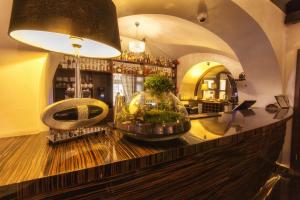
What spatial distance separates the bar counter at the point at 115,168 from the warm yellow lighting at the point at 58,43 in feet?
1.53

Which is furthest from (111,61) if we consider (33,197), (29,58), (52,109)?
(33,197)

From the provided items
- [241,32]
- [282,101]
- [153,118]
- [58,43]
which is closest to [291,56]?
[282,101]

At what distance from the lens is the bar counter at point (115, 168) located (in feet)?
1.49

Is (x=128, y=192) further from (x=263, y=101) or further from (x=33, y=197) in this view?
(x=263, y=101)

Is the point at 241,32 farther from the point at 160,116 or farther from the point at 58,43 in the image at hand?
the point at 58,43

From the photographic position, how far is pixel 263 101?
9.43 ft

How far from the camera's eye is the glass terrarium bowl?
72cm

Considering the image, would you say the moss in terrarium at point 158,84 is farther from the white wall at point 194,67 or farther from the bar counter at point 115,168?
the white wall at point 194,67

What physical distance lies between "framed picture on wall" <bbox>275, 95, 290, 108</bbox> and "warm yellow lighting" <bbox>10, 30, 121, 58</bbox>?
8.97ft

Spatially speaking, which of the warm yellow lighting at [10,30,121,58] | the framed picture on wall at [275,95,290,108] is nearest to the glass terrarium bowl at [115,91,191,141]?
the warm yellow lighting at [10,30,121,58]

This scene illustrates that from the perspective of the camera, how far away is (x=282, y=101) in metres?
2.58

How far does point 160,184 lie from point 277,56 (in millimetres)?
2908

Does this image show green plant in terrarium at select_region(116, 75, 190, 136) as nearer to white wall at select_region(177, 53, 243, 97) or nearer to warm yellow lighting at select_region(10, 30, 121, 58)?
warm yellow lighting at select_region(10, 30, 121, 58)

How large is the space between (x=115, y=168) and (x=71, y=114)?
1.22 feet
